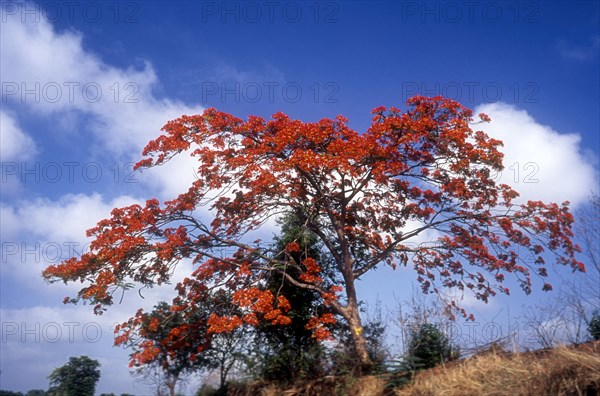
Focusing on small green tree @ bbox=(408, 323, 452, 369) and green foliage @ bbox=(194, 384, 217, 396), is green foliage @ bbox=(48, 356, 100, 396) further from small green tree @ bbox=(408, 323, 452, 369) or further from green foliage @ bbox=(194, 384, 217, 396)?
small green tree @ bbox=(408, 323, 452, 369)

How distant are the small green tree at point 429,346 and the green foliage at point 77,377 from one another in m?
14.6

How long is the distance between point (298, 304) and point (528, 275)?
6.64 meters

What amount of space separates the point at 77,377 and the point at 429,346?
15327 millimetres

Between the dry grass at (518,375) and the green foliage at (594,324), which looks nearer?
the dry grass at (518,375)

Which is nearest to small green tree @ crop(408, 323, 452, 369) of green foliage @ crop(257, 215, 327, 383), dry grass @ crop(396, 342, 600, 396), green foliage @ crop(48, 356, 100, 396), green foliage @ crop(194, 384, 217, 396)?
dry grass @ crop(396, 342, 600, 396)

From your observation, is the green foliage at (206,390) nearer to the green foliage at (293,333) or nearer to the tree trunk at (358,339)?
the green foliage at (293,333)

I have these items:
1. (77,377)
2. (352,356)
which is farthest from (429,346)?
(77,377)

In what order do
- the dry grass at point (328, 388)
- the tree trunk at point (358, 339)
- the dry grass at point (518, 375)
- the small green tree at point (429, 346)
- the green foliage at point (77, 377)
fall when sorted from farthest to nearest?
the green foliage at point (77, 377) → the tree trunk at point (358, 339) → the small green tree at point (429, 346) → the dry grass at point (328, 388) → the dry grass at point (518, 375)

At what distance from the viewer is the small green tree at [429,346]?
8.54m

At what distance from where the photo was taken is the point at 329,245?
12.1 meters

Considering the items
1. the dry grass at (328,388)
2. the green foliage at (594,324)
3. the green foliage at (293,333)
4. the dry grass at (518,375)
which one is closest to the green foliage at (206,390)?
the dry grass at (328,388)

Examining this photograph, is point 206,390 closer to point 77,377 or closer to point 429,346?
point 429,346

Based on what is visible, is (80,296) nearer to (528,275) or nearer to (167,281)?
(167,281)

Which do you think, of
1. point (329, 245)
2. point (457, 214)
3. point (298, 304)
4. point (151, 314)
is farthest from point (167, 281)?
point (457, 214)
